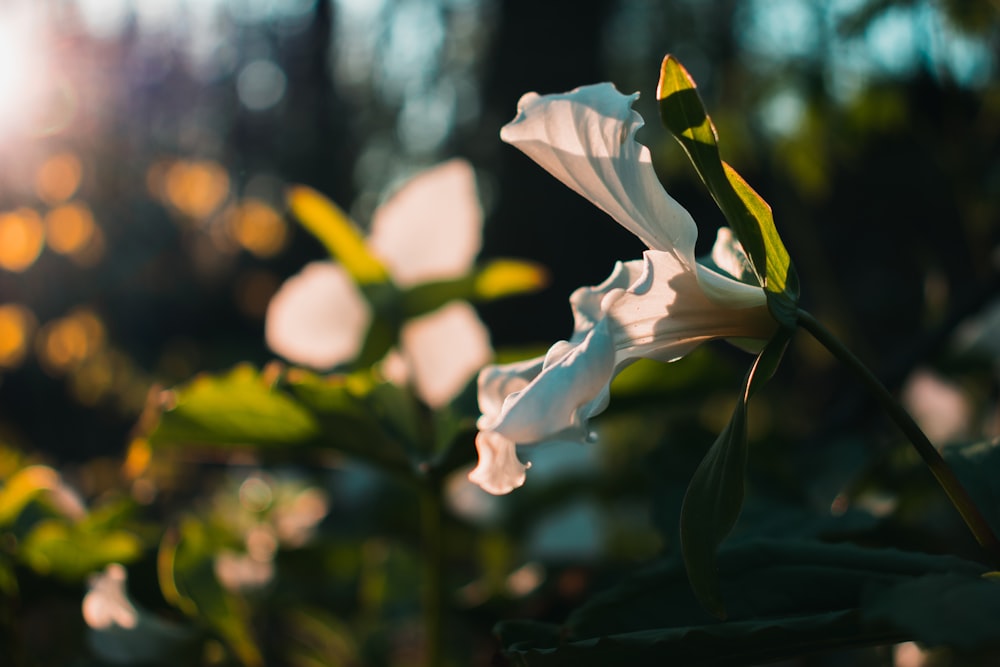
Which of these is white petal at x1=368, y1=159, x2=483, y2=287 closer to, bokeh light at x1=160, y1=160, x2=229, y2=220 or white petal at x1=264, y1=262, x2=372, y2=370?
white petal at x1=264, y1=262, x2=372, y2=370

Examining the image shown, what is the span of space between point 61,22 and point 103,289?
3.70 feet

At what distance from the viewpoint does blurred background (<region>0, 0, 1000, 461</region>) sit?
1.31 meters

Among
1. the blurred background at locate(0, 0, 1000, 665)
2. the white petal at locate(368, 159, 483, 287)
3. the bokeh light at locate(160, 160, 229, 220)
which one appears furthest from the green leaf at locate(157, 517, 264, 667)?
the bokeh light at locate(160, 160, 229, 220)

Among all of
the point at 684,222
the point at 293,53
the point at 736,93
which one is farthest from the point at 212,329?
the point at 684,222

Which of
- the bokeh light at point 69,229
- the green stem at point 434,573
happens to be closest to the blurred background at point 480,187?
the bokeh light at point 69,229

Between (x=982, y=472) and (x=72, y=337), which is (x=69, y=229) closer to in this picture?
(x=72, y=337)

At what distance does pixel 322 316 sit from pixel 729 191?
18.5 inches

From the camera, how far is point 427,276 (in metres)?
0.72

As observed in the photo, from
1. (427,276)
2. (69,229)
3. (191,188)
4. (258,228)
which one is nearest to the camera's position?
(427,276)

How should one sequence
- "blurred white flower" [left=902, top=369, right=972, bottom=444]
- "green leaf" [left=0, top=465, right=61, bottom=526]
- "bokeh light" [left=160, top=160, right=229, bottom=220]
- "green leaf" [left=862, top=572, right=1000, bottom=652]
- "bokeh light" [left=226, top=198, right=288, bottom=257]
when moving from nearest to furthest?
1. "green leaf" [left=862, top=572, right=1000, bottom=652]
2. "green leaf" [left=0, top=465, right=61, bottom=526]
3. "blurred white flower" [left=902, top=369, right=972, bottom=444]
4. "bokeh light" [left=160, top=160, right=229, bottom=220]
5. "bokeh light" [left=226, top=198, right=288, bottom=257]

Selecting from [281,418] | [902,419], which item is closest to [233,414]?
[281,418]

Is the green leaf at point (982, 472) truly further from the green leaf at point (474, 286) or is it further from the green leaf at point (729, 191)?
the green leaf at point (474, 286)

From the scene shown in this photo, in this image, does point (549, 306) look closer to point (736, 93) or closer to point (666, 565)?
point (736, 93)

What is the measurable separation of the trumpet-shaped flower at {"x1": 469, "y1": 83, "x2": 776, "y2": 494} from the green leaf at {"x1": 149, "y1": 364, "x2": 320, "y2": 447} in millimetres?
239
